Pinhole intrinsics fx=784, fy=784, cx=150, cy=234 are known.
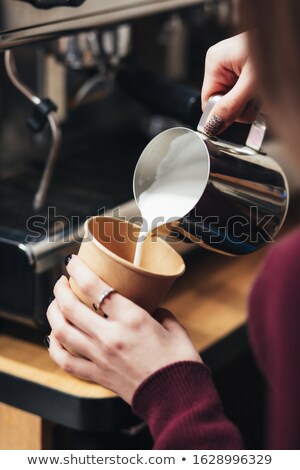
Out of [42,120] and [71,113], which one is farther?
[71,113]

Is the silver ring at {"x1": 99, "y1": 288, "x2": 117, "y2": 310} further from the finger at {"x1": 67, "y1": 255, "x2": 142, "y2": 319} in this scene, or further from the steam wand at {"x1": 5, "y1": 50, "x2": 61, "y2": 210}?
the steam wand at {"x1": 5, "y1": 50, "x2": 61, "y2": 210}

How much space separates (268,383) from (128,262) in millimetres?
161

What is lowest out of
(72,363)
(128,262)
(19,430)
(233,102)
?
(19,430)

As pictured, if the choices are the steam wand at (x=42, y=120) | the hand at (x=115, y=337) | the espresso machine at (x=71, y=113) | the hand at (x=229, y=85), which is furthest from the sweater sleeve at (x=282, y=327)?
the steam wand at (x=42, y=120)

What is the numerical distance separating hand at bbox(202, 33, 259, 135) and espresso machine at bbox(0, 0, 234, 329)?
12 cm

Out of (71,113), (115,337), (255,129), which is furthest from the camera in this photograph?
(71,113)

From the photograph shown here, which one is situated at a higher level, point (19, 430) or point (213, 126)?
point (213, 126)

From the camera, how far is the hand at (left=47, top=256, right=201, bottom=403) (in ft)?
2.20

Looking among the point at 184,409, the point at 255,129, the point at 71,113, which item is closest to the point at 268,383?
the point at 184,409

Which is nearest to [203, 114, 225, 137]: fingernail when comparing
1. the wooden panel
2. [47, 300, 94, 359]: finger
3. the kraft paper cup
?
the kraft paper cup

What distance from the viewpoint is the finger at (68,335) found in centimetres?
70

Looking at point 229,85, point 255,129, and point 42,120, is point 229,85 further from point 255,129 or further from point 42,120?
point 42,120

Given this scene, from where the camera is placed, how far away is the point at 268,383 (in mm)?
620

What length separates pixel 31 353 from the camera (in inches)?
36.2
